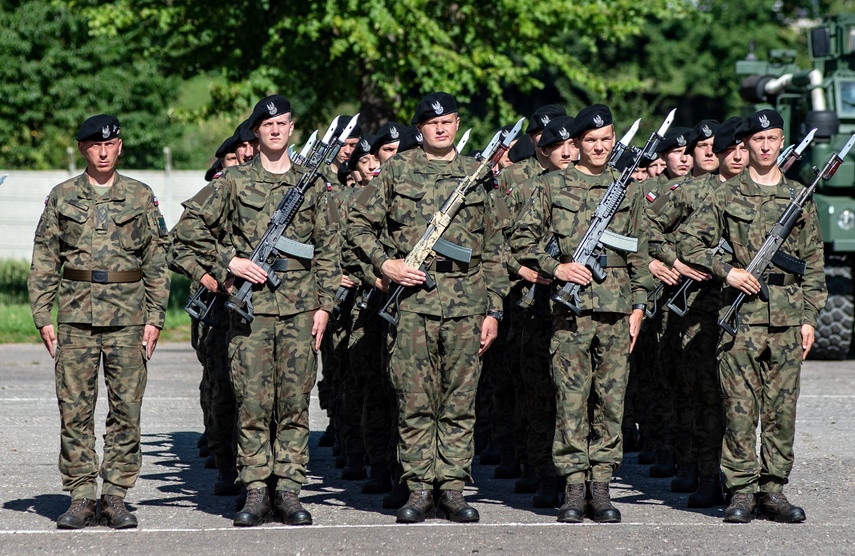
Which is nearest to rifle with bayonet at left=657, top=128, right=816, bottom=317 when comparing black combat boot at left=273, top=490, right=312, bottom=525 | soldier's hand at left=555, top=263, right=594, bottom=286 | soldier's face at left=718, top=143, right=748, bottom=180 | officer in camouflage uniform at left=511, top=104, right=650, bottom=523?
soldier's face at left=718, top=143, right=748, bottom=180

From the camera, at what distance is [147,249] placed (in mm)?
7949

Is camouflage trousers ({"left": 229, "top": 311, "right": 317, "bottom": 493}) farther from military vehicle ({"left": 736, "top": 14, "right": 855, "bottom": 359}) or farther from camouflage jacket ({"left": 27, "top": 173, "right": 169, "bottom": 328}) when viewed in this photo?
military vehicle ({"left": 736, "top": 14, "right": 855, "bottom": 359})

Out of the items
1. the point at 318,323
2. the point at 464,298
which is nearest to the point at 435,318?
the point at 464,298

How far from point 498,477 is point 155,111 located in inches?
1107

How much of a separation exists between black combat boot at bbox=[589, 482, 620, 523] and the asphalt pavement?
0.07 metres

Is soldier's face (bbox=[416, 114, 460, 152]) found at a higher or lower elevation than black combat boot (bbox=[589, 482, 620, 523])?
higher

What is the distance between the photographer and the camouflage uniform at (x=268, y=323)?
782 centimetres

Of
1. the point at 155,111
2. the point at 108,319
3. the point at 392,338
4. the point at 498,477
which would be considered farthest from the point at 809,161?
the point at 155,111

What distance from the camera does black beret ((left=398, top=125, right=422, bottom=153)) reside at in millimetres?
9141

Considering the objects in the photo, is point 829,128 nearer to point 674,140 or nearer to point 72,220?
point 674,140

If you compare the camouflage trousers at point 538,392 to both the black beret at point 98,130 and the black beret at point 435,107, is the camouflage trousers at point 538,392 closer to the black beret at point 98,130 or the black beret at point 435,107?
the black beret at point 435,107

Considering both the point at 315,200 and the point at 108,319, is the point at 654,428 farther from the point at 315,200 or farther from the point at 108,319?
the point at 108,319

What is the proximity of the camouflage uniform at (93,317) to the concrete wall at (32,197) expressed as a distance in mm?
22162

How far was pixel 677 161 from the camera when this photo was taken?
1050 cm
